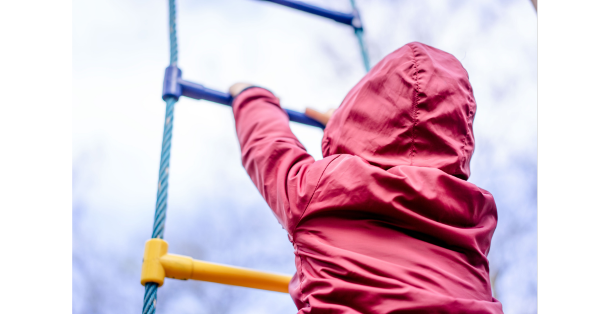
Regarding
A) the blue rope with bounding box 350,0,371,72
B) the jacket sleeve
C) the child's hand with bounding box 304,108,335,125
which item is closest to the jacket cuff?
the jacket sleeve

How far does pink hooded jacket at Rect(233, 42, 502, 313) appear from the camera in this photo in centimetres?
54

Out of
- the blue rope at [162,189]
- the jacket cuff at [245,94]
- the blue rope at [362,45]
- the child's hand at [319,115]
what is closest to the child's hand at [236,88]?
the jacket cuff at [245,94]

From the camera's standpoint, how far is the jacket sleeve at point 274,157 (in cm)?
63

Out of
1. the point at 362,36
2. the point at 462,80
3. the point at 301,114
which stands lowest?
the point at 462,80

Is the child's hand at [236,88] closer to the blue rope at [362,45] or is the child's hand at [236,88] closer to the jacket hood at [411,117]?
the jacket hood at [411,117]

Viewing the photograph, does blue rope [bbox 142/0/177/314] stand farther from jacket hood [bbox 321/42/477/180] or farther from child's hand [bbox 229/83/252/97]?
jacket hood [bbox 321/42/477/180]

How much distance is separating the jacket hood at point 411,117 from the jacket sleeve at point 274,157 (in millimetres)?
76

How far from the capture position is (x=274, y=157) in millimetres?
731

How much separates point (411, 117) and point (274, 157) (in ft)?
0.77

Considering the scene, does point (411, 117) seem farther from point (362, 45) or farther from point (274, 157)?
point (362, 45)
